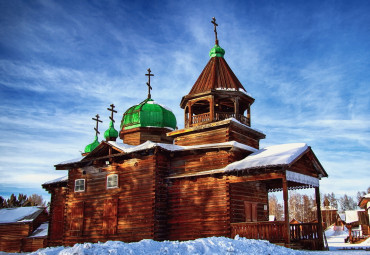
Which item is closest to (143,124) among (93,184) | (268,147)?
(93,184)

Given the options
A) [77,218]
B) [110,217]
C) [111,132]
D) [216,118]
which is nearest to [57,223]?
[77,218]

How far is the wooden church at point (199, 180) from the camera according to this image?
18.0 m

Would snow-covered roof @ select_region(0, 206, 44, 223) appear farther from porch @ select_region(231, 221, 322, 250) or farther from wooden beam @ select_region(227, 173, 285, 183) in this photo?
porch @ select_region(231, 221, 322, 250)

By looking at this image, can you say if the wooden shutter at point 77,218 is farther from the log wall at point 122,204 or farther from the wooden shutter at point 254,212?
the wooden shutter at point 254,212

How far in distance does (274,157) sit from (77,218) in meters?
13.1

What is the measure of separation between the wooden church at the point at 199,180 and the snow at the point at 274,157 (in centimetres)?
6

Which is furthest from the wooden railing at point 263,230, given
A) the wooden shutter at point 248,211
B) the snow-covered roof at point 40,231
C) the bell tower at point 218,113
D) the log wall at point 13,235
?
the log wall at point 13,235

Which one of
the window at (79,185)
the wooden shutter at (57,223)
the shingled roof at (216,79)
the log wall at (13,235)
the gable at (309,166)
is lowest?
the log wall at (13,235)

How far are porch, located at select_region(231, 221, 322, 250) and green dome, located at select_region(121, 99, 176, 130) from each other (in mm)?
12411

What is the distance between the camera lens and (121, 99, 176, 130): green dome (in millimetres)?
27875

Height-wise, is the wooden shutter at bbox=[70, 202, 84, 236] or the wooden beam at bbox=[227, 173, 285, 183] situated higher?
the wooden beam at bbox=[227, 173, 285, 183]

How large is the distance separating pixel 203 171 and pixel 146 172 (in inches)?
130

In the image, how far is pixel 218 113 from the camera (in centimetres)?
2198

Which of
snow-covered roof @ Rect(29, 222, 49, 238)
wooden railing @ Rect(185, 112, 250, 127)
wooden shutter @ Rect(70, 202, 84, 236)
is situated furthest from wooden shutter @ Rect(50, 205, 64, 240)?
wooden railing @ Rect(185, 112, 250, 127)
